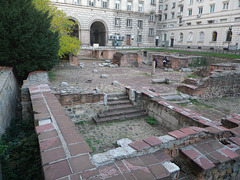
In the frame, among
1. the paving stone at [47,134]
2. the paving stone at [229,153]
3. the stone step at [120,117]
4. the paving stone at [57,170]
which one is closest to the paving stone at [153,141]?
the paving stone at [229,153]

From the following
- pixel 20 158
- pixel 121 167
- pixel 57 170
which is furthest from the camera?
pixel 20 158

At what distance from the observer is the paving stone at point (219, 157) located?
3.02 m

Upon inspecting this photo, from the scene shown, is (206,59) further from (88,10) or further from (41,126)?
(88,10)

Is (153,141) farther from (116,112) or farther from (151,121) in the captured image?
(116,112)

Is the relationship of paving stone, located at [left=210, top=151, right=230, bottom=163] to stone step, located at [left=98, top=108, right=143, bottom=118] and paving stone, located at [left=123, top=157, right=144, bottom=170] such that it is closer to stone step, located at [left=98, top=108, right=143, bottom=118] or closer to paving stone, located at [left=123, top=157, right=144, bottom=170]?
paving stone, located at [left=123, top=157, right=144, bottom=170]

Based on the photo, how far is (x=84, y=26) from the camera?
30578mm

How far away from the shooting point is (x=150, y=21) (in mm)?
37031

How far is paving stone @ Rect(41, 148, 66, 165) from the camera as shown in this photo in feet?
8.14

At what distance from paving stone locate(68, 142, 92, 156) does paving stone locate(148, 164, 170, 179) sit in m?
1.01

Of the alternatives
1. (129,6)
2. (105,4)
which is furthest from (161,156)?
(129,6)

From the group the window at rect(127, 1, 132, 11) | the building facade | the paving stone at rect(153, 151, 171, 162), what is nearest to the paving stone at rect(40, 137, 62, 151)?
the paving stone at rect(153, 151, 171, 162)

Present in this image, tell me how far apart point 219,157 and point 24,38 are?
892cm

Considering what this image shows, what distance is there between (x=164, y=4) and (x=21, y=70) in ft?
144

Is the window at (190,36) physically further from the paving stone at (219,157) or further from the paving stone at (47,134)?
the paving stone at (47,134)
